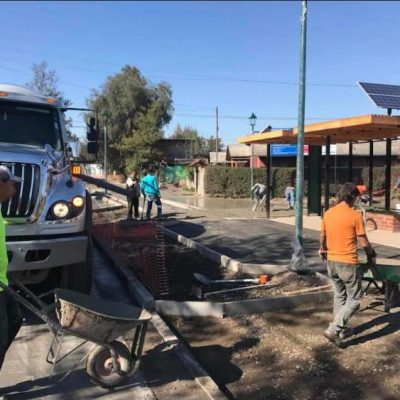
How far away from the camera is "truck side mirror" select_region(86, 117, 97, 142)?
7.96 metres

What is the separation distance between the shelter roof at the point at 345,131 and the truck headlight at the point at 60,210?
26.0ft

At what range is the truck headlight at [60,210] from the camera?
223 inches

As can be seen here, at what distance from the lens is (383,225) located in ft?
47.3

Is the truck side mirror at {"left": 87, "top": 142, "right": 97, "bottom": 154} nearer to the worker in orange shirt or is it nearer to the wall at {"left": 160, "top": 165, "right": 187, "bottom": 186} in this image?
the worker in orange shirt

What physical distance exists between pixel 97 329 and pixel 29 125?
4030mm

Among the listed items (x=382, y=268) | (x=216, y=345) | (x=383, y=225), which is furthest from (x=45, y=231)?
(x=383, y=225)

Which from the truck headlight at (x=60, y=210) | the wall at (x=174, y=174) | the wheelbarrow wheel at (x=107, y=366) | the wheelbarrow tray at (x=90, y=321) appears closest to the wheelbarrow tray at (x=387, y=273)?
the wheelbarrow tray at (x=90, y=321)

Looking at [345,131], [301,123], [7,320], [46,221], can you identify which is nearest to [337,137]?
[345,131]

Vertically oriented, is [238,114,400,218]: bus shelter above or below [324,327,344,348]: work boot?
above

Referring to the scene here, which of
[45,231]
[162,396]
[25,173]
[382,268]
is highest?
[25,173]

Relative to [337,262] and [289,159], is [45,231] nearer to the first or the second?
[337,262]

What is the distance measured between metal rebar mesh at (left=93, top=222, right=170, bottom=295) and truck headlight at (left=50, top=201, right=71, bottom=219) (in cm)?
203

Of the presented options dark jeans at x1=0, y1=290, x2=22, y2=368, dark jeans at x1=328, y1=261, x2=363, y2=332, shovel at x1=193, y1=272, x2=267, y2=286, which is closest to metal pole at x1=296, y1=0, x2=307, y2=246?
shovel at x1=193, y1=272, x2=267, y2=286

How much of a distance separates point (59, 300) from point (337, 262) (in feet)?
8.90
